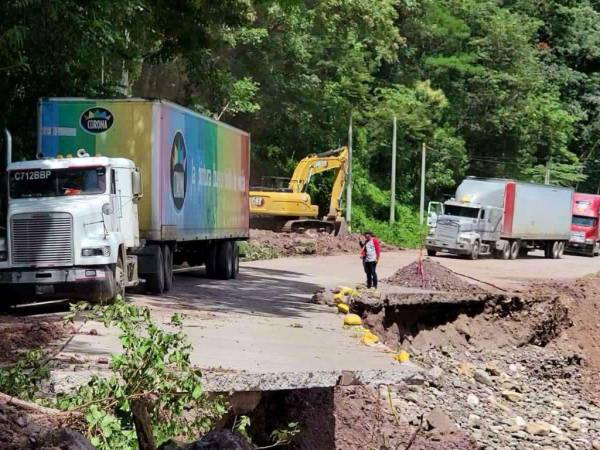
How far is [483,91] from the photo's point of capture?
62.7 metres

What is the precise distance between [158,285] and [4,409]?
1359 centimetres

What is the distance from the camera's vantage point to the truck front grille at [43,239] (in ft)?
53.9

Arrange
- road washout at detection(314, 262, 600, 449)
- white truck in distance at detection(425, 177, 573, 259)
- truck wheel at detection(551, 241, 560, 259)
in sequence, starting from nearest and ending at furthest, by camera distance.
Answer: road washout at detection(314, 262, 600, 449) → white truck in distance at detection(425, 177, 573, 259) → truck wheel at detection(551, 241, 560, 259)

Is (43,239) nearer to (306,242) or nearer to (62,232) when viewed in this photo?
(62,232)

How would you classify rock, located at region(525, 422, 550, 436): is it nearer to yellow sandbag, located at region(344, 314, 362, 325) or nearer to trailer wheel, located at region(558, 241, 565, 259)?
yellow sandbag, located at region(344, 314, 362, 325)

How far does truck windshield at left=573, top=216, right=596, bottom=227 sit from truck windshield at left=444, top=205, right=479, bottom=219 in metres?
15.6

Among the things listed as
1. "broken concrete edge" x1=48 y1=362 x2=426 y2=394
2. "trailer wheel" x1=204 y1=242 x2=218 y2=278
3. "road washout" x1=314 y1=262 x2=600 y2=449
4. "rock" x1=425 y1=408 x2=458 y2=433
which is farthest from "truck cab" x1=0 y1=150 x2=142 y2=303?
"trailer wheel" x1=204 y1=242 x2=218 y2=278

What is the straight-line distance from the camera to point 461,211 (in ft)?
149

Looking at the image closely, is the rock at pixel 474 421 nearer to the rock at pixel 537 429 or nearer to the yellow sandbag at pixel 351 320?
the rock at pixel 537 429

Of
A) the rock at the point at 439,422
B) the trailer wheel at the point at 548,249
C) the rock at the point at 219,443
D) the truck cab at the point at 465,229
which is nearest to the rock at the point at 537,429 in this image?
the rock at the point at 439,422

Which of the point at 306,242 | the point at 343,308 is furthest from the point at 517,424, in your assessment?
the point at 306,242

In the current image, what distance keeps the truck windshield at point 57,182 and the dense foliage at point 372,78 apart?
2.67 meters

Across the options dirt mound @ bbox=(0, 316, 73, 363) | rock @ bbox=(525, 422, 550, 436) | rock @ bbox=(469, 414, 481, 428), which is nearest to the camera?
dirt mound @ bbox=(0, 316, 73, 363)

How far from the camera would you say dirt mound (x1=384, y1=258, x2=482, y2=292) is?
27.6 metres
